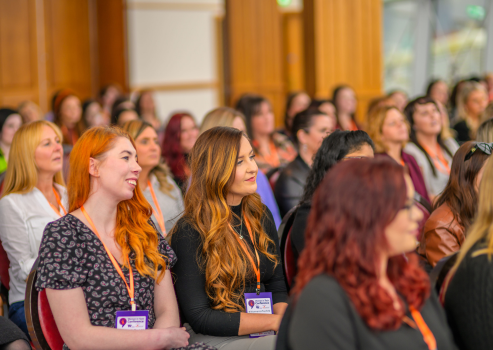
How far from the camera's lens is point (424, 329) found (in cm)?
136

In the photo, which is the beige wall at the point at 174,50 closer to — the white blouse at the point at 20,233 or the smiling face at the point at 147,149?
the smiling face at the point at 147,149

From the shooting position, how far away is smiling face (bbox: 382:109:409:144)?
4.14 m

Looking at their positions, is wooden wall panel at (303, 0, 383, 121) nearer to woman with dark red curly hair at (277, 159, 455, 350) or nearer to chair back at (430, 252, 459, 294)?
chair back at (430, 252, 459, 294)

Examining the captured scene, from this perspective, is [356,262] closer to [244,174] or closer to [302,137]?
[244,174]

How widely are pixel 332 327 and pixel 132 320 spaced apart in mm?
958

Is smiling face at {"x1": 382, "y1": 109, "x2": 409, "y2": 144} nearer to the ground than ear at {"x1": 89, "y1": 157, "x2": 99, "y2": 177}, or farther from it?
farther from it

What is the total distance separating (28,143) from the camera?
2.86 metres

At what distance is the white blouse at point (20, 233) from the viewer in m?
2.60

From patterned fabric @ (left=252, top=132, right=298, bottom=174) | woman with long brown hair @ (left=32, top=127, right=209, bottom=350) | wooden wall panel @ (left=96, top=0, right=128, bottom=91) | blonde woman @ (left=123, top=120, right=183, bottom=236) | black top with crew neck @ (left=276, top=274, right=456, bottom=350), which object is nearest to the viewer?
black top with crew neck @ (left=276, top=274, right=456, bottom=350)

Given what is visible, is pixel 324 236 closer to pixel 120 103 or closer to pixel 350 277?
pixel 350 277

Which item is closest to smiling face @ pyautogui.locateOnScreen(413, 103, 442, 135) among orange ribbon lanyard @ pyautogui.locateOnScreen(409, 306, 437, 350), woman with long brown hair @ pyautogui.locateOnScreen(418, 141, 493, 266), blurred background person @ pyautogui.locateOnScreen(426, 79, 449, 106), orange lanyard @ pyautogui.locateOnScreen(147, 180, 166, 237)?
woman with long brown hair @ pyautogui.locateOnScreen(418, 141, 493, 266)

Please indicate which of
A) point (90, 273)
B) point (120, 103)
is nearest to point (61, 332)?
Result: point (90, 273)

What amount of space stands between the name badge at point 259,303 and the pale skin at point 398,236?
89cm

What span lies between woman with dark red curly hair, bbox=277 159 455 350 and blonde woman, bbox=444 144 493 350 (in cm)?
24
